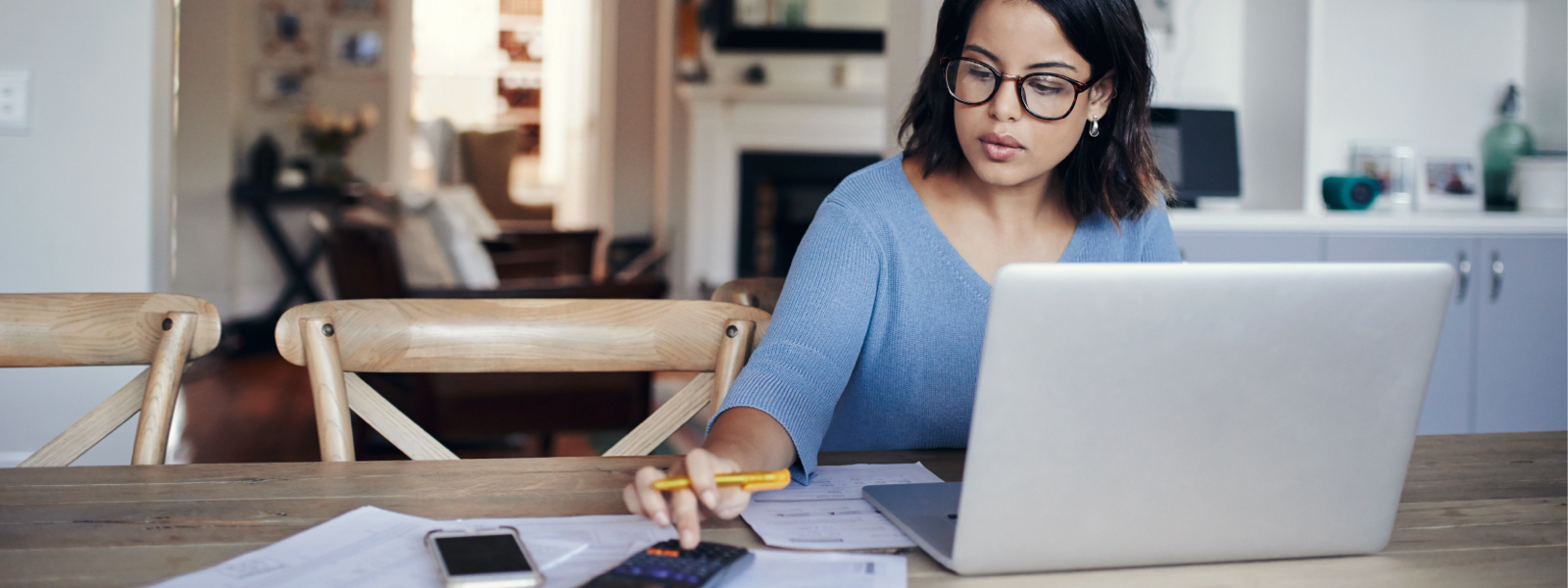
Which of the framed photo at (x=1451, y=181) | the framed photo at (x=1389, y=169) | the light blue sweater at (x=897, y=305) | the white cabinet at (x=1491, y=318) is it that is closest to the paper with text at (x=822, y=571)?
the light blue sweater at (x=897, y=305)

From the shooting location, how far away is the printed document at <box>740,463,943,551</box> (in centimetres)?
75

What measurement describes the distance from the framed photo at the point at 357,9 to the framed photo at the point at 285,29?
0.14 m

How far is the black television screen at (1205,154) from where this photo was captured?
2.81 m

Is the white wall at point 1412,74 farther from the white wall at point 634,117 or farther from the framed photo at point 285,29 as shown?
the framed photo at point 285,29

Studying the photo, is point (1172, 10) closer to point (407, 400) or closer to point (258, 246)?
point (407, 400)

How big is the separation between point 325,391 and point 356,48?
5.45 metres

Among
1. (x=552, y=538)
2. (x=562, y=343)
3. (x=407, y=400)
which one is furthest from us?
(x=407, y=400)

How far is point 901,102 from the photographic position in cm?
246

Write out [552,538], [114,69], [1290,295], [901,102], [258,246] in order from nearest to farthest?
[1290,295] < [552,538] < [114,69] < [901,102] < [258,246]

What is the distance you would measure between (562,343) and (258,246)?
17.3 ft

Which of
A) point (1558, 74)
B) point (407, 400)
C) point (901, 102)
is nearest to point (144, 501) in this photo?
point (901, 102)

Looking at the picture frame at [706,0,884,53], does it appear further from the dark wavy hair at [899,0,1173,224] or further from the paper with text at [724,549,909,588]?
the paper with text at [724,549,909,588]

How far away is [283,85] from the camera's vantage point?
19.0 feet

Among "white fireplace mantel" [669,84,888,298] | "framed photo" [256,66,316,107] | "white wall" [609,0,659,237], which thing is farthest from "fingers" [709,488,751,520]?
"white wall" [609,0,659,237]
